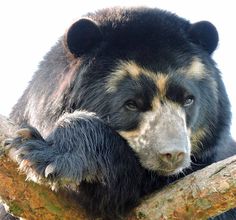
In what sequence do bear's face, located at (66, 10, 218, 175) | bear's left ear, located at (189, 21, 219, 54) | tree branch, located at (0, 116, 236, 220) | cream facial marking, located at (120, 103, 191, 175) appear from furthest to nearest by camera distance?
bear's left ear, located at (189, 21, 219, 54), bear's face, located at (66, 10, 218, 175), cream facial marking, located at (120, 103, 191, 175), tree branch, located at (0, 116, 236, 220)

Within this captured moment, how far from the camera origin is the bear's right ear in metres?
5.39

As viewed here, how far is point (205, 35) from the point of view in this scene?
6.02 metres

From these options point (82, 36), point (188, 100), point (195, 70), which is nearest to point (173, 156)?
point (188, 100)

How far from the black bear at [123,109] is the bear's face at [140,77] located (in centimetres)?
1

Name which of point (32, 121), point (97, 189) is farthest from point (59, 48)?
point (97, 189)

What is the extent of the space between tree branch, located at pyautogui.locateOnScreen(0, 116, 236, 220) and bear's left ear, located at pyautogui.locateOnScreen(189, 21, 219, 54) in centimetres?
204

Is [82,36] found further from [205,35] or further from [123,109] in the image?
[205,35]

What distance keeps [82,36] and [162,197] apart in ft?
6.12

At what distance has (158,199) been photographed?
178 inches

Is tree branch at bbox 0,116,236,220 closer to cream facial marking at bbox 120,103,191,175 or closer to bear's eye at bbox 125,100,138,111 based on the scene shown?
cream facial marking at bbox 120,103,191,175

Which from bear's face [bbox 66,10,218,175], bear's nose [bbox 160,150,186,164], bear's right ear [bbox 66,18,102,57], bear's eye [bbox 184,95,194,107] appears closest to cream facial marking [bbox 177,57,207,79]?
bear's face [bbox 66,10,218,175]

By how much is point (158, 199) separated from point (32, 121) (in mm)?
1843

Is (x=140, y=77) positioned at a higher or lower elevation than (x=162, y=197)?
higher

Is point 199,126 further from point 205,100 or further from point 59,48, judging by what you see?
point 59,48
